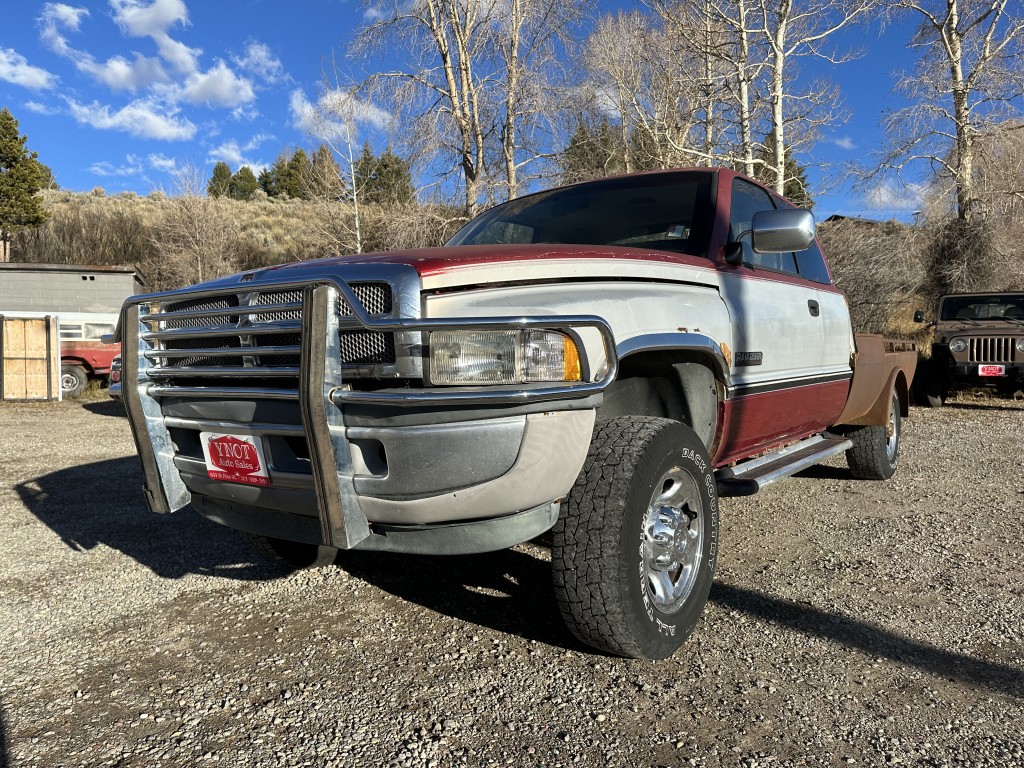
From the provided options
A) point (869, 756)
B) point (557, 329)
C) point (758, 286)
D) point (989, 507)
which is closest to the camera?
point (869, 756)

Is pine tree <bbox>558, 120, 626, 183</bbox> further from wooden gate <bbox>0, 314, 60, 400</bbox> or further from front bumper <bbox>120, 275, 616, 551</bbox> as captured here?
front bumper <bbox>120, 275, 616, 551</bbox>

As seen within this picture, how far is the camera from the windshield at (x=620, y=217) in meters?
3.36

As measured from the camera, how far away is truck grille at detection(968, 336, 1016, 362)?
9461mm

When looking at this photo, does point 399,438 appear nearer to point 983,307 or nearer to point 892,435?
point 892,435

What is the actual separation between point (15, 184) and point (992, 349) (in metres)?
36.8

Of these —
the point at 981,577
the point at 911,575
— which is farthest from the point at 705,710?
the point at 981,577

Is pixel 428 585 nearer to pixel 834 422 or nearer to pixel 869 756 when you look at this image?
pixel 869 756

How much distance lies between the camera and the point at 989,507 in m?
4.48

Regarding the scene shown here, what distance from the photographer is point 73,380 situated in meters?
13.2

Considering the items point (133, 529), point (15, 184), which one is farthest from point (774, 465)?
point (15, 184)

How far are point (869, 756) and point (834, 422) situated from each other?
3.11 metres

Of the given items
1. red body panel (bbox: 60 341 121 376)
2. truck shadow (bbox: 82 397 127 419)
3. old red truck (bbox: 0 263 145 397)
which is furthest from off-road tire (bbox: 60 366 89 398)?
old red truck (bbox: 0 263 145 397)

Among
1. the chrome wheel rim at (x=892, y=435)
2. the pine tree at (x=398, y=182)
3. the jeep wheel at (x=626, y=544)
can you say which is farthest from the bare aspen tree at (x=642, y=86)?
the jeep wheel at (x=626, y=544)

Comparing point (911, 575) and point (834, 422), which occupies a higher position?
point (834, 422)
